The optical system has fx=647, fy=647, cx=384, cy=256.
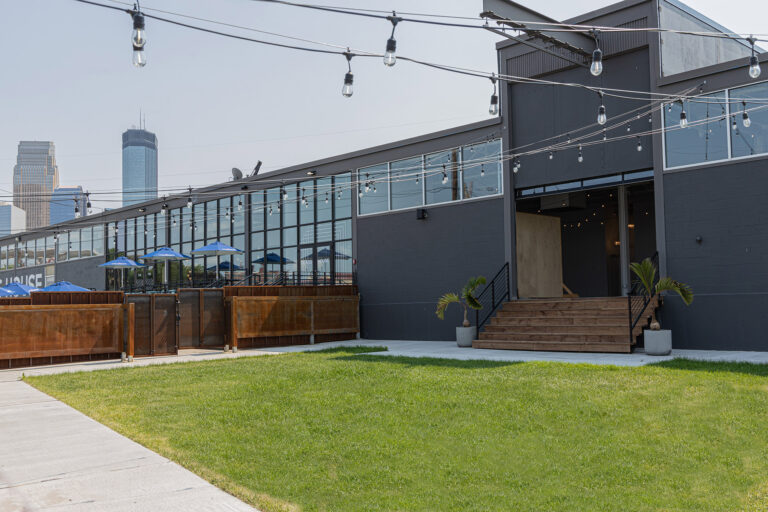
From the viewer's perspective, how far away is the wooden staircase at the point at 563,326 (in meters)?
12.9

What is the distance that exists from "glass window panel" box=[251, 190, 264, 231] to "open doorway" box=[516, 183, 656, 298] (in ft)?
33.0

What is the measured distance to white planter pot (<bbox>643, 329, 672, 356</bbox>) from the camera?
38.3 feet

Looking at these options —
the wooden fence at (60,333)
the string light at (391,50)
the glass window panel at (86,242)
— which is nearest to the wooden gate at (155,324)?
the wooden fence at (60,333)

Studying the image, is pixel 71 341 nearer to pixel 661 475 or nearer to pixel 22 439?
pixel 22 439

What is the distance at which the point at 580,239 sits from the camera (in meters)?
19.5

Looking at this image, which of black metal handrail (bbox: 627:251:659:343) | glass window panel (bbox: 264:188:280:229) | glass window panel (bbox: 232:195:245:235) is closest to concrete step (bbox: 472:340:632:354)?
black metal handrail (bbox: 627:251:659:343)

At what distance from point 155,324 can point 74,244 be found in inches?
851

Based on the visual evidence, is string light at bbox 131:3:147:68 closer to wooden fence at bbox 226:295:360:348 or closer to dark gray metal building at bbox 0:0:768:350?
dark gray metal building at bbox 0:0:768:350

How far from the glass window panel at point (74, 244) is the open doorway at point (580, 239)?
24919 millimetres

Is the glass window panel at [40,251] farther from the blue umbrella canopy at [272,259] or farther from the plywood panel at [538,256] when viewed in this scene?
the plywood panel at [538,256]

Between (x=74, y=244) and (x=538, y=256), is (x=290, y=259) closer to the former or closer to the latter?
(x=538, y=256)

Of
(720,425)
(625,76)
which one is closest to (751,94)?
(625,76)

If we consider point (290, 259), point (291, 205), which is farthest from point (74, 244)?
point (290, 259)

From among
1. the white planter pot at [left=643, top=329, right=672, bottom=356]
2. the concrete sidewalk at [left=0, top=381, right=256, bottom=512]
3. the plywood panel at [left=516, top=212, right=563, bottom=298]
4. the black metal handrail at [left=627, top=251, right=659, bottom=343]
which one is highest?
the plywood panel at [left=516, top=212, right=563, bottom=298]
